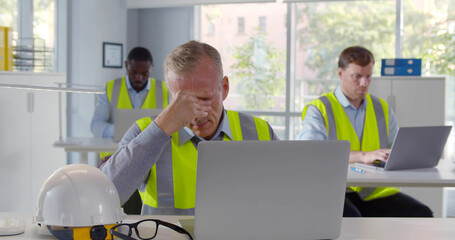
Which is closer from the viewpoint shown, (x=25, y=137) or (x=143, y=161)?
(x=143, y=161)

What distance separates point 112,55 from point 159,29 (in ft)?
2.33

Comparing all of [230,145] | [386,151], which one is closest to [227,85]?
[230,145]

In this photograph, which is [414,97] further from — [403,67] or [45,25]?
[45,25]

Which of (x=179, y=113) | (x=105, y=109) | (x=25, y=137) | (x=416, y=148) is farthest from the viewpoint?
(x=105, y=109)

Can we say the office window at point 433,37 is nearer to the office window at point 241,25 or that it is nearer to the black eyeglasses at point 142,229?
the office window at point 241,25

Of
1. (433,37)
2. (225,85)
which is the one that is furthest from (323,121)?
(433,37)

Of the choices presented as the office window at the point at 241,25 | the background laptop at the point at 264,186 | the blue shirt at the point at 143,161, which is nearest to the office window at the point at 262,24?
the office window at the point at 241,25

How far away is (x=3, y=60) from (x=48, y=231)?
3.26 metres

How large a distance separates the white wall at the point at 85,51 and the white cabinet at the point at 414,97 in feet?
9.97

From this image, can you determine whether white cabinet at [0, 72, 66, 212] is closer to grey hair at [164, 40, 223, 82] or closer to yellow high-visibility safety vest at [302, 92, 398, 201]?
yellow high-visibility safety vest at [302, 92, 398, 201]

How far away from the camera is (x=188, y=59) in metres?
2.08

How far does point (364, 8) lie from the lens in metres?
6.83

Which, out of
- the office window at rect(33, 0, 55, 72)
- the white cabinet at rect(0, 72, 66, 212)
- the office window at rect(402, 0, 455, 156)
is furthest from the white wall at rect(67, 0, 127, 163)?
the office window at rect(402, 0, 455, 156)

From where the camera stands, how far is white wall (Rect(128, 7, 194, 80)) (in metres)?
7.39
